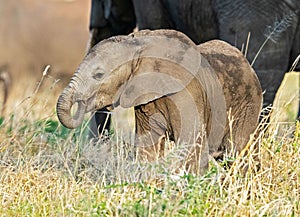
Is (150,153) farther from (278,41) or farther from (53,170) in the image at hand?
(278,41)

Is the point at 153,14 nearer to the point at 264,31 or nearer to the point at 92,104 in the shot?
the point at 264,31

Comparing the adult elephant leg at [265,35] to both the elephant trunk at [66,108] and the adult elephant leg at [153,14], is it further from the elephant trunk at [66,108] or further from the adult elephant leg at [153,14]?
the elephant trunk at [66,108]

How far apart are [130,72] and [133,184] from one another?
1.20 feet

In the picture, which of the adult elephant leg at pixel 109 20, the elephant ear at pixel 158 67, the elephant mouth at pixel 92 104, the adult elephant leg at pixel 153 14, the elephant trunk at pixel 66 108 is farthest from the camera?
the adult elephant leg at pixel 109 20

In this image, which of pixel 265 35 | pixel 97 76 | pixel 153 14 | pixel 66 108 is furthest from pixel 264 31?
pixel 66 108

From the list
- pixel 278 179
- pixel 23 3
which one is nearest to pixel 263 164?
pixel 278 179

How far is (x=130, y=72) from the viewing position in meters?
3.49

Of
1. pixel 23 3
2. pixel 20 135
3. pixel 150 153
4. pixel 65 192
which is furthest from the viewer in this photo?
pixel 23 3

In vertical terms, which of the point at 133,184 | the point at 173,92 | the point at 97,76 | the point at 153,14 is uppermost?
the point at 97,76

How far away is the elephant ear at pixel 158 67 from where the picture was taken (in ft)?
11.5

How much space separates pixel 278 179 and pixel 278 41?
3.65ft

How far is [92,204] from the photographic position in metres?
3.25

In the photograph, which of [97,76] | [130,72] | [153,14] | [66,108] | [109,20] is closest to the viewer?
[66,108]

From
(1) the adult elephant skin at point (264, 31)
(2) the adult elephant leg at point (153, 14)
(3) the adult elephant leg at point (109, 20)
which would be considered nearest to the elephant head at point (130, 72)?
(1) the adult elephant skin at point (264, 31)
